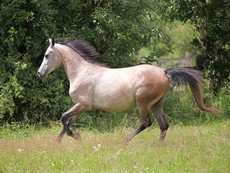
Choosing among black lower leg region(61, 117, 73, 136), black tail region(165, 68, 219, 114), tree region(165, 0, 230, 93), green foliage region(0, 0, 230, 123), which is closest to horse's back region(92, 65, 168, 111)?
black tail region(165, 68, 219, 114)

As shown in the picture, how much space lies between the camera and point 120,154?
8539 millimetres

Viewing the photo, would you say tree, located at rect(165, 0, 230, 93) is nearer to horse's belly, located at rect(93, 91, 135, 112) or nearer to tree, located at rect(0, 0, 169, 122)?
tree, located at rect(0, 0, 169, 122)

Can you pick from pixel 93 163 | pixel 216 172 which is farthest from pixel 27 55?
pixel 216 172

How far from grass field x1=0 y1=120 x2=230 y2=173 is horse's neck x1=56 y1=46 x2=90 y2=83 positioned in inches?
48.6

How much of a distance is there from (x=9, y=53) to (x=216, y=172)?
23.9 ft

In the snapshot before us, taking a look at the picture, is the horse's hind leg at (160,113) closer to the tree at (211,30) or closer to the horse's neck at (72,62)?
the horse's neck at (72,62)

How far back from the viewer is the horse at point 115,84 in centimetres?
995

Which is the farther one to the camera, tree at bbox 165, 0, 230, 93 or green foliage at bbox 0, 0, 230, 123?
tree at bbox 165, 0, 230, 93

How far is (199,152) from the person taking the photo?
8.58m

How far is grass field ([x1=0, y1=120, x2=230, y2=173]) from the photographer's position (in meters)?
7.80

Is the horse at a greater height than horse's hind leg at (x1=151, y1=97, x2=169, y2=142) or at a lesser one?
greater

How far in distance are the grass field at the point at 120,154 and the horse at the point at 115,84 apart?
1.62 feet

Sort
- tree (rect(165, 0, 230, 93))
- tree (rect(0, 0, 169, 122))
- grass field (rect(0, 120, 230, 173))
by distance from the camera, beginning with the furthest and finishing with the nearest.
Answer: tree (rect(165, 0, 230, 93)) < tree (rect(0, 0, 169, 122)) < grass field (rect(0, 120, 230, 173))

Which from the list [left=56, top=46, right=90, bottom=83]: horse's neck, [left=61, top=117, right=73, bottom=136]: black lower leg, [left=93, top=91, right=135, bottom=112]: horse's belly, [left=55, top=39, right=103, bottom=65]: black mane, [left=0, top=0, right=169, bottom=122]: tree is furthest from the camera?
[left=0, top=0, right=169, bottom=122]: tree
